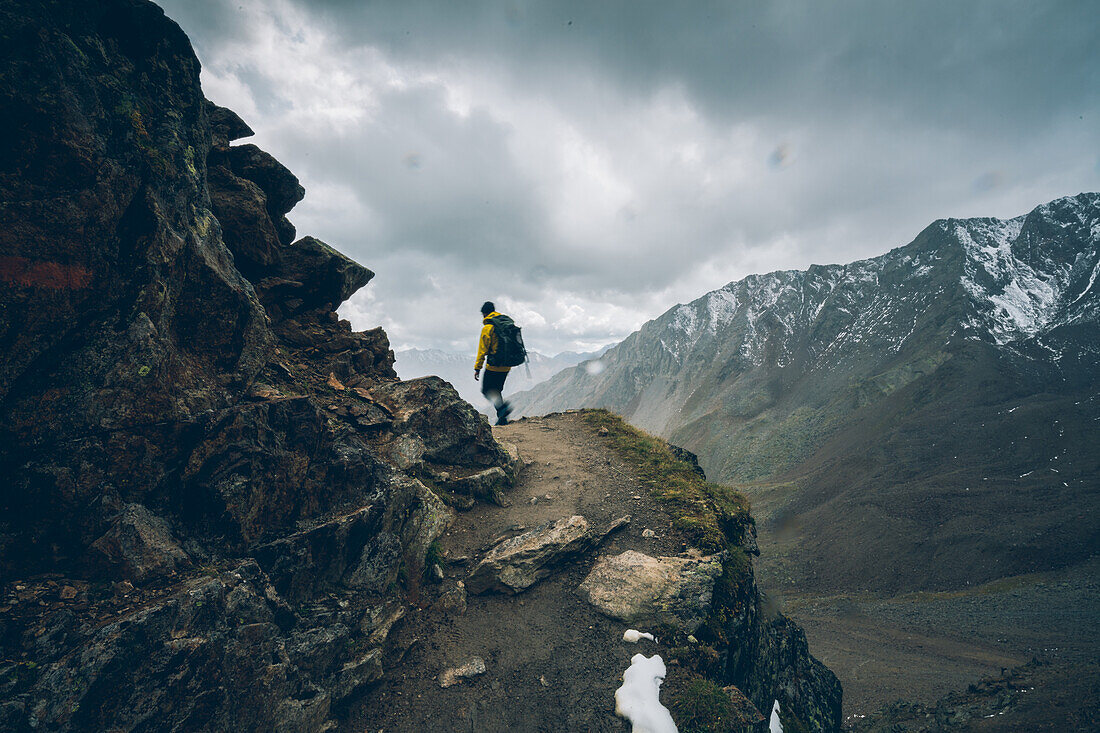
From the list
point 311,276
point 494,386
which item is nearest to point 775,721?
point 494,386

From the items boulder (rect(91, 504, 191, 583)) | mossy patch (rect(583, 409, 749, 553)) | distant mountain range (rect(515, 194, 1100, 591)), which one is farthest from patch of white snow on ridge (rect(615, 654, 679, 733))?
distant mountain range (rect(515, 194, 1100, 591))

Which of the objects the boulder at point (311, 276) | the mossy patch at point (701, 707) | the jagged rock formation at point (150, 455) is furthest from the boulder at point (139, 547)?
the mossy patch at point (701, 707)

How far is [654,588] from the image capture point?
8641 mm

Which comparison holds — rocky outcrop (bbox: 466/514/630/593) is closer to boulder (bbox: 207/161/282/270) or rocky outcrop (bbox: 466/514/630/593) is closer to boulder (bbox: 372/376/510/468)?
boulder (bbox: 372/376/510/468)

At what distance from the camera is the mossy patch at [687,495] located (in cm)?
1030

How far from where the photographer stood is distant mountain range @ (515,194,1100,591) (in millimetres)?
63438

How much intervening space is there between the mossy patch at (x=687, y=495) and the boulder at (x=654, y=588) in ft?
2.74

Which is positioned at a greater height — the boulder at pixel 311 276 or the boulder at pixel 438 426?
the boulder at pixel 311 276

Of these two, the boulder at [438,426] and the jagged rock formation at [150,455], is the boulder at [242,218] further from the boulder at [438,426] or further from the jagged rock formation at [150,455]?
the boulder at [438,426]

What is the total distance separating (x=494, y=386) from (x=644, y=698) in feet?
33.7

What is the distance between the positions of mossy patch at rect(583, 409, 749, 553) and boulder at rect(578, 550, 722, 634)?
834mm

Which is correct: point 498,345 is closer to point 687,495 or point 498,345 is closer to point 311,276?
point 311,276

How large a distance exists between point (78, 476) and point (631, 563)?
31.8 ft

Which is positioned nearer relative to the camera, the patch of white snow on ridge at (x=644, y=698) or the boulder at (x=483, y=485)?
the patch of white snow on ridge at (x=644, y=698)
